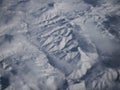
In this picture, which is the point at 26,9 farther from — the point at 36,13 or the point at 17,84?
the point at 17,84

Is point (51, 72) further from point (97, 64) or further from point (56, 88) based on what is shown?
point (97, 64)

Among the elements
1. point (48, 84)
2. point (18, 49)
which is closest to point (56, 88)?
point (48, 84)

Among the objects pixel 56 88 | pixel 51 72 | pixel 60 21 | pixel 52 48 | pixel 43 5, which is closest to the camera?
pixel 56 88

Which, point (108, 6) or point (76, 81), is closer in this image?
point (76, 81)

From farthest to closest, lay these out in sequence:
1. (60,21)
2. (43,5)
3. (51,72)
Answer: (43,5), (60,21), (51,72)

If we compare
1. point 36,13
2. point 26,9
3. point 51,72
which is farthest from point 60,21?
point 51,72

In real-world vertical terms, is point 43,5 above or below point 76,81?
above
